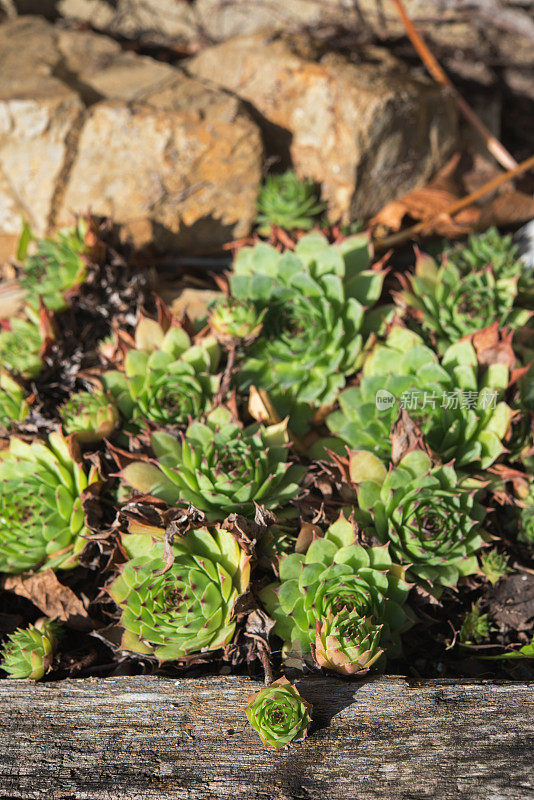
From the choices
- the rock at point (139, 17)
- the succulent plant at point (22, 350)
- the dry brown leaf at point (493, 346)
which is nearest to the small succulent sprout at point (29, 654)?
the succulent plant at point (22, 350)

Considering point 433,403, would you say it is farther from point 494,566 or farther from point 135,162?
point 135,162

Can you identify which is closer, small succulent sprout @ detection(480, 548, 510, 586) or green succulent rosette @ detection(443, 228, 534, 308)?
small succulent sprout @ detection(480, 548, 510, 586)

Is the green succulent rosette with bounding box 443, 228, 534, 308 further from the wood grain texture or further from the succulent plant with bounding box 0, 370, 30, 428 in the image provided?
the succulent plant with bounding box 0, 370, 30, 428

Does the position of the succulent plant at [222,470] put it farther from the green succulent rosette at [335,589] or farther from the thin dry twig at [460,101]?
the thin dry twig at [460,101]

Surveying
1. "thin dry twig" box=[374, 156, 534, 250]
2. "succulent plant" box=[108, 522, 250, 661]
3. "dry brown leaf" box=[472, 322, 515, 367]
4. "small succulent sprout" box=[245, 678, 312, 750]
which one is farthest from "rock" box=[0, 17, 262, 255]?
"small succulent sprout" box=[245, 678, 312, 750]

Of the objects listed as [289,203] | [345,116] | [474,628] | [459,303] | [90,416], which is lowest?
[474,628]

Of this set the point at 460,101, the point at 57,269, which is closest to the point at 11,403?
the point at 57,269
